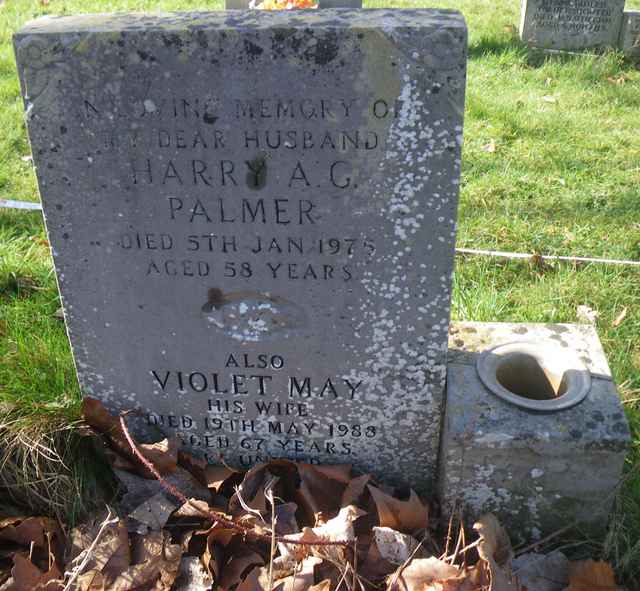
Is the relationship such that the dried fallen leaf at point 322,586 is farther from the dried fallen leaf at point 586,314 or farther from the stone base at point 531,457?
the dried fallen leaf at point 586,314

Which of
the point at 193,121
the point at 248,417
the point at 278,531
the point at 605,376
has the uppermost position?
the point at 193,121

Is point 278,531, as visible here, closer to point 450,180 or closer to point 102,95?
point 450,180

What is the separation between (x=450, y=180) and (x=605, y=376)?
2.79 feet

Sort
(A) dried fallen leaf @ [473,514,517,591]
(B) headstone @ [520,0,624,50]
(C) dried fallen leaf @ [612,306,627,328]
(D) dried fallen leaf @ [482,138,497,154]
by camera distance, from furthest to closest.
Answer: (B) headstone @ [520,0,624,50], (D) dried fallen leaf @ [482,138,497,154], (C) dried fallen leaf @ [612,306,627,328], (A) dried fallen leaf @ [473,514,517,591]

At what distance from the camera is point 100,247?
2008 millimetres

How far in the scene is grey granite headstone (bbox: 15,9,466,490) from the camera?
1.71 m

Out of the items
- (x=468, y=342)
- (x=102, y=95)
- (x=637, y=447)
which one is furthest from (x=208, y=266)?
(x=637, y=447)

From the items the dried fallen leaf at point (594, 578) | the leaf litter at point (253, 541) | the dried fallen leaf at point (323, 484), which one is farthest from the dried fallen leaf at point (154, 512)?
the dried fallen leaf at point (594, 578)

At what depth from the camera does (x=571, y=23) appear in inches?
274

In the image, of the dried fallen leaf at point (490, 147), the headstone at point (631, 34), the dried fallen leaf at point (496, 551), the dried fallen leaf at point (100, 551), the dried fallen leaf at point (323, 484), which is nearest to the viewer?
the dried fallen leaf at point (496, 551)

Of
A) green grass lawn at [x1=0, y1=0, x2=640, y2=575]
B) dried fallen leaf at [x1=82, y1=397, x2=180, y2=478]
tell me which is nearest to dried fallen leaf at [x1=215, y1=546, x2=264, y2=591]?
dried fallen leaf at [x1=82, y1=397, x2=180, y2=478]

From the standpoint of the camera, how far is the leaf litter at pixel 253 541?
75.1 inches

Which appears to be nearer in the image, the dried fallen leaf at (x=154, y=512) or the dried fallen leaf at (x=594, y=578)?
the dried fallen leaf at (x=594, y=578)

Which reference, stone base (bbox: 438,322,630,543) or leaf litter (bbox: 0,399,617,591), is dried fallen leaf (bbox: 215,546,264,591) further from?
stone base (bbox: 438,322,630,543)
